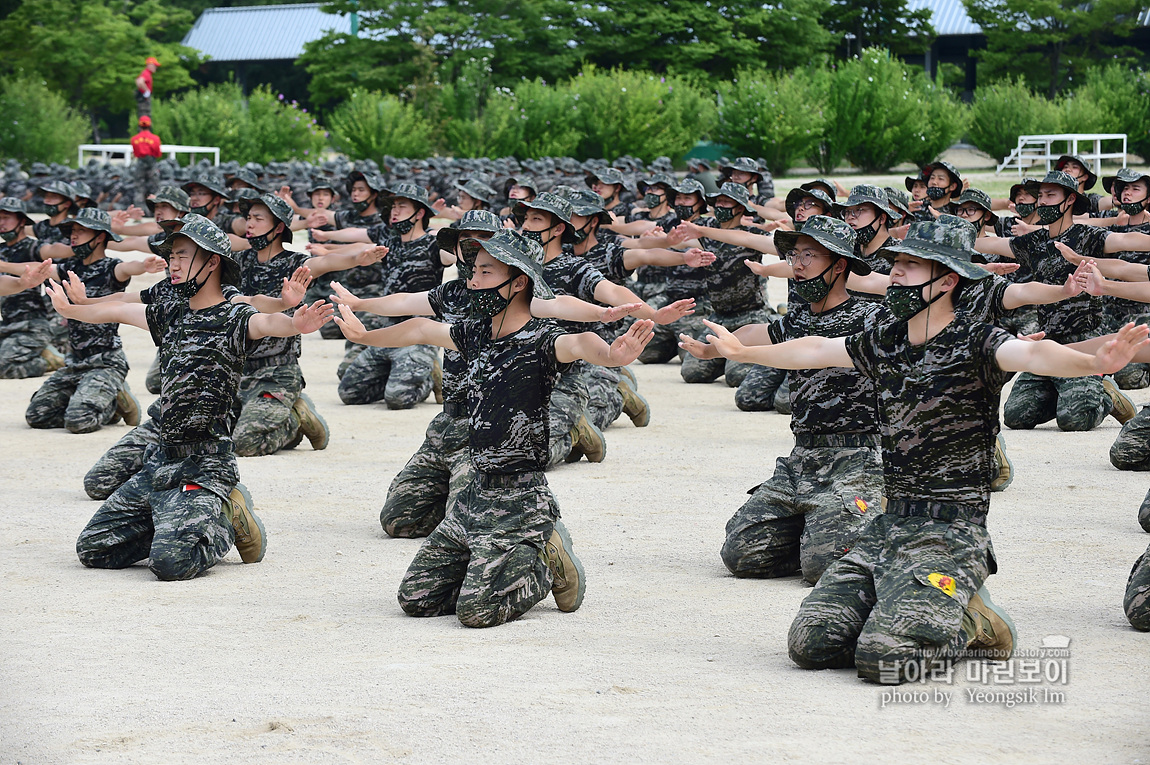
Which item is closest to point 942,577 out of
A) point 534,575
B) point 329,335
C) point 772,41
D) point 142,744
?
point 534,575

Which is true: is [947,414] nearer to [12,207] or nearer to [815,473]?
[815,473]

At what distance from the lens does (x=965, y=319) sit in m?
6.20

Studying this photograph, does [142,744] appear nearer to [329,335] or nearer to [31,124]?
[329,335]

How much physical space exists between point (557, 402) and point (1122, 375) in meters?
6.42

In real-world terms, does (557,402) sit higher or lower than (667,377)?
higher

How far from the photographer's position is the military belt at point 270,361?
39.9ft

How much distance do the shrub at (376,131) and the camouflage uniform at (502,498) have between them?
34733 millimetres

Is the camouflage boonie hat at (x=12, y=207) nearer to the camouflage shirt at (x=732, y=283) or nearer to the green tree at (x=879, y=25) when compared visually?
the camouflage shirt at (x=732, y=283)

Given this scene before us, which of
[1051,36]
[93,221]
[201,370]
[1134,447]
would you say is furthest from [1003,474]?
[1051,36]

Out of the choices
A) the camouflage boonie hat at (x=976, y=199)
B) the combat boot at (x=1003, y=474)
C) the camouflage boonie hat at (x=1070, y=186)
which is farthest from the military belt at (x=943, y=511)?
the camouflage boonie hat at (x=976, y=199)

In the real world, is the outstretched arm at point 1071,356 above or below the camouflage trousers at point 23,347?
above

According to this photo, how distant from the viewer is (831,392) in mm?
7867

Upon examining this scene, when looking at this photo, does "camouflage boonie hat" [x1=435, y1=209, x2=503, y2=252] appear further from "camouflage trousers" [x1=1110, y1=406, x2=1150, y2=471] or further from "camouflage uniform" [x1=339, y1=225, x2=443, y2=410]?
"camouflage trousers" [x1=1110, y1=406, x2=1150, y2=471]

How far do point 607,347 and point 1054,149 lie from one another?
32.6 m
